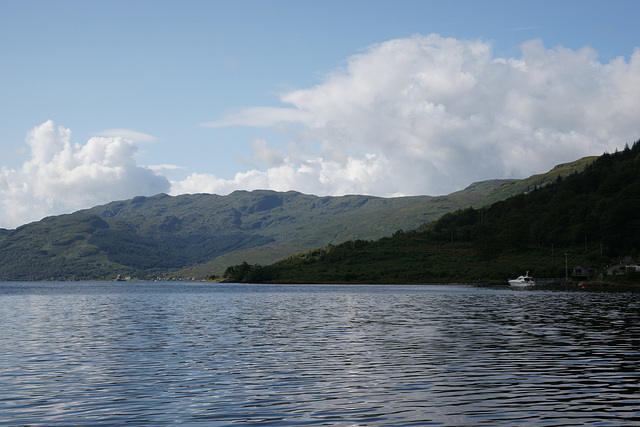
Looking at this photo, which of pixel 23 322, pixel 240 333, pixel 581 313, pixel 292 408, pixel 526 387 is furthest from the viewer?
pixel 581 313

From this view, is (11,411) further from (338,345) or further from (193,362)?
(338,345)

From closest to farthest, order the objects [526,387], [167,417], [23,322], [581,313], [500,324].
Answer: [167,417], [526,387], [500,324], [23,322], [581,313]

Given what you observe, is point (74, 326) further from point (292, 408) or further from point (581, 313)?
point (581, 313)

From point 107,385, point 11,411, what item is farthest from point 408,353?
point 11,411

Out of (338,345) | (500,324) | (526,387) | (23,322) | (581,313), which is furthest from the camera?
(581,313)

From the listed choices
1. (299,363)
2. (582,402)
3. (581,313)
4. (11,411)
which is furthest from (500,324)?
(11,411)

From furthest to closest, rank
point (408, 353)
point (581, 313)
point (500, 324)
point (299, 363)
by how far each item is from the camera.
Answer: point (581, 313) → point (500, 324) → point (408, 353) → point (299, 363)

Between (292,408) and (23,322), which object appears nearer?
(292,408)

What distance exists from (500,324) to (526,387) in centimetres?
3711

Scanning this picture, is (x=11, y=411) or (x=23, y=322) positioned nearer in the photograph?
(x=11, y=411)

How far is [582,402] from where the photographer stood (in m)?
24.2

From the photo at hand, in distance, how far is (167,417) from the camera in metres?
21.9

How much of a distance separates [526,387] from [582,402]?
3.44 m

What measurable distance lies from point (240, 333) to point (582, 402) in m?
36.5
